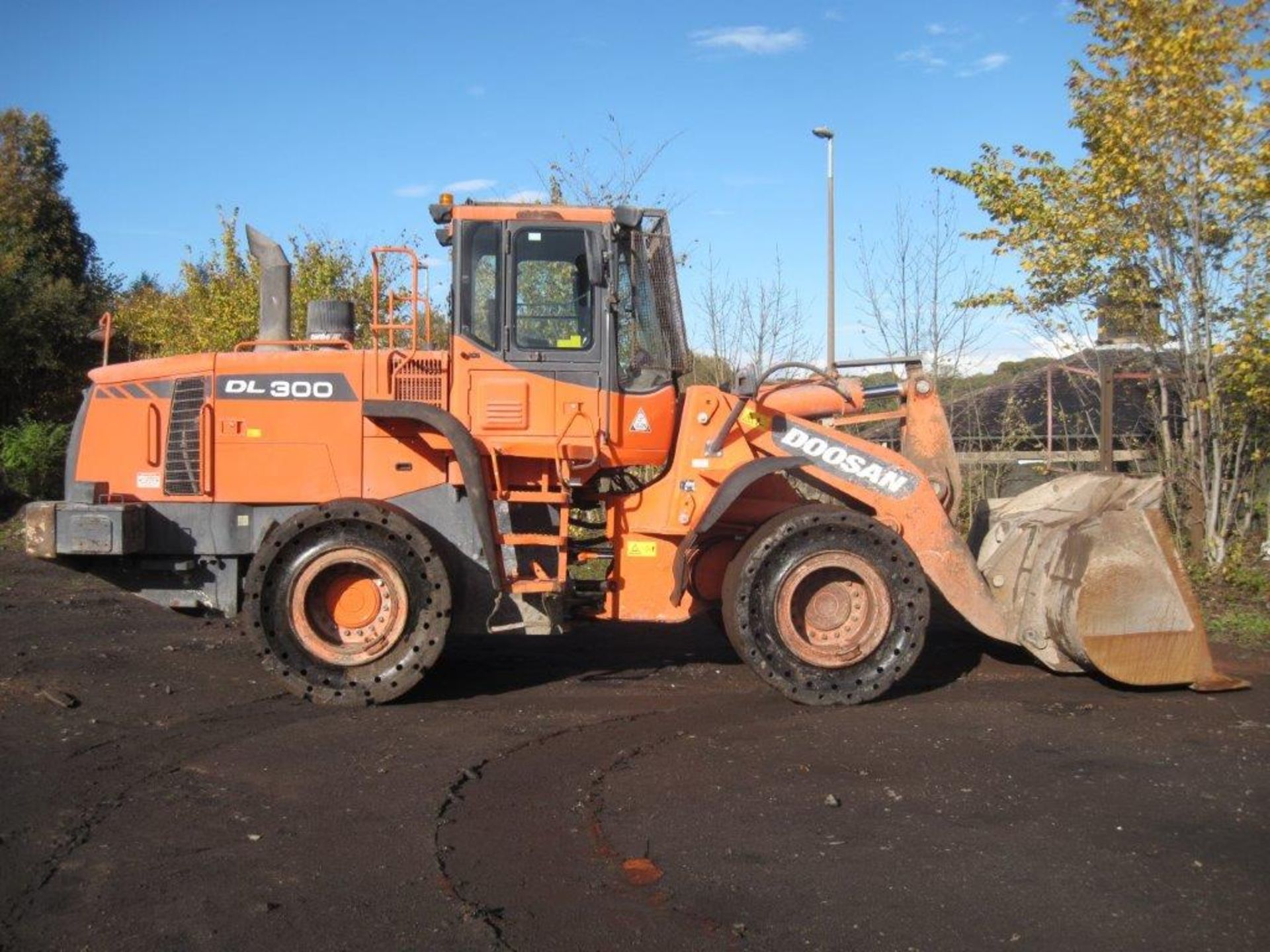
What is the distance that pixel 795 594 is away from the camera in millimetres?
7230

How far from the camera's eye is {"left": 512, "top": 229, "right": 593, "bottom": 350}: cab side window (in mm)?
7203

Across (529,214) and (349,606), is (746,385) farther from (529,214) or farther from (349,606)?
(349,606)

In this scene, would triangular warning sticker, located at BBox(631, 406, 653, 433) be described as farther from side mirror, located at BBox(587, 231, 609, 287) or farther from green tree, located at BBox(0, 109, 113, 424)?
green tree, located at BBox(0, 109, 113, 424)

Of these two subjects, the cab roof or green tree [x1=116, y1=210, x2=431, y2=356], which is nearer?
the cab roof


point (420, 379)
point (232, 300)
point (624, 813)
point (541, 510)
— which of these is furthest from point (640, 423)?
point (232, 300)

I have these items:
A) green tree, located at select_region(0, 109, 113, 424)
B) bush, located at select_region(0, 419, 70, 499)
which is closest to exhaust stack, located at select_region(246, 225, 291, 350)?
bush, located at select_region(0, 419, 70, 499)

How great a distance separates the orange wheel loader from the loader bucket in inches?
0.6

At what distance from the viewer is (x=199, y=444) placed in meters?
7.43

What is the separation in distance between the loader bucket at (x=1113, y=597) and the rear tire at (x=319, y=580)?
3761 millimetres

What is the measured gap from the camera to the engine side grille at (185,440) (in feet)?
24.5

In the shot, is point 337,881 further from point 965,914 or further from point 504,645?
point 504,645

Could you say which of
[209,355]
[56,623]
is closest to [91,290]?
[56,623]

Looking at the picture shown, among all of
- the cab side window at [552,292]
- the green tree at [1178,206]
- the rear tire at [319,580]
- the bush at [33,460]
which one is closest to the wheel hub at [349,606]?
the rear tire at [319,580]

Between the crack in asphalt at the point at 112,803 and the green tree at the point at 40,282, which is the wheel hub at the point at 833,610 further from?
the green tree at the point at 40,282
